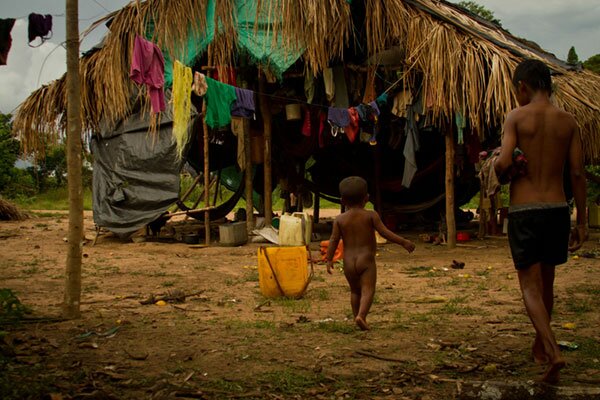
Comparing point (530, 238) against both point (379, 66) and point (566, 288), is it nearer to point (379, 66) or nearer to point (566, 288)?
point (566, 288)

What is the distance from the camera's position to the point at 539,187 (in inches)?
133

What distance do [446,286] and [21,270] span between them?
484 cm

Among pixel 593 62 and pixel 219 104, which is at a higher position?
pixel 593 62

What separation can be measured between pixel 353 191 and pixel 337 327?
96cm

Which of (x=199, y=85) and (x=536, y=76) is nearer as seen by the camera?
(x=536, y=76)

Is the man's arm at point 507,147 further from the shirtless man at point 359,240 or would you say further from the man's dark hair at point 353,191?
the man's dark hair at point 353,191

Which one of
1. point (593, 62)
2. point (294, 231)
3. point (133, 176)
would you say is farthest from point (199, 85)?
point (593, 62)

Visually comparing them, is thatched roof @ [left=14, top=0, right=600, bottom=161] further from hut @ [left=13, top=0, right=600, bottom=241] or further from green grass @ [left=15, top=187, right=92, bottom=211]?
green grass @ [left=15, top=187, right=92, bottom=211]

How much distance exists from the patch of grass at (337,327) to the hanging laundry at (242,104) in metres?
5.73

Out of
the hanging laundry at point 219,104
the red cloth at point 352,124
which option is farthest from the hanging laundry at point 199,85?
the red cloth at point 352,124

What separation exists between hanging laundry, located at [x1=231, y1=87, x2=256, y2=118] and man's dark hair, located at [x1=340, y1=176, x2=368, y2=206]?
533 centimetres

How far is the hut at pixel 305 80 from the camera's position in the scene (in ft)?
31.1

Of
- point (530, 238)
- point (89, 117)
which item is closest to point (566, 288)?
point (530, 238)

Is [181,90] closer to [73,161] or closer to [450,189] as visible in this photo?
[450,189]
